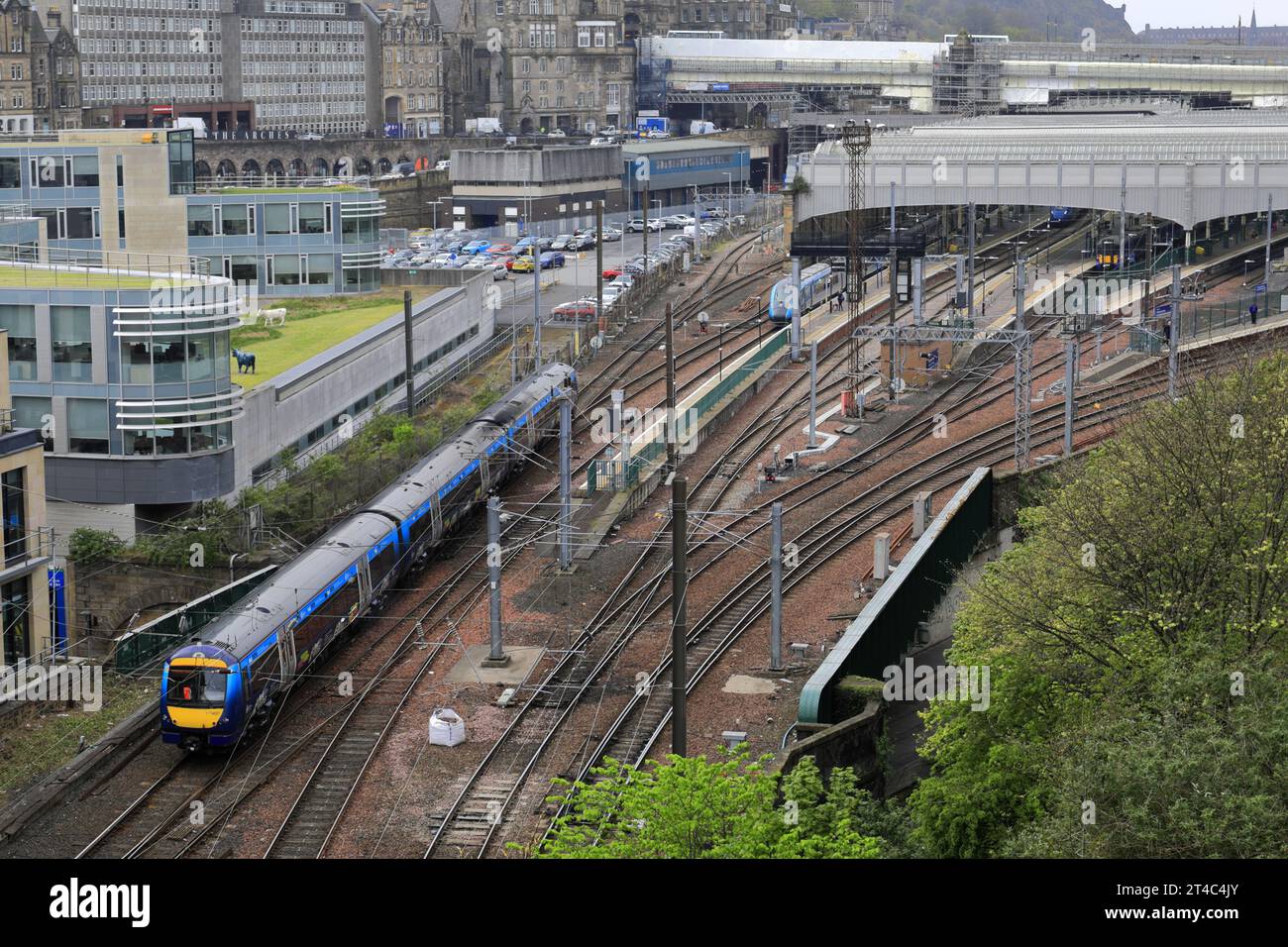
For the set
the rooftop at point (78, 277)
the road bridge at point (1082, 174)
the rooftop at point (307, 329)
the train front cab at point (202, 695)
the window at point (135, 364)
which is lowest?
the train front cab at point (202, 695)

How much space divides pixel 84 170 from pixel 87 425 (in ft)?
74.3

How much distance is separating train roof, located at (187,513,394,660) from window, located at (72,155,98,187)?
28.7m

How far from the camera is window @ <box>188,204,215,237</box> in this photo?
6097 centimetres

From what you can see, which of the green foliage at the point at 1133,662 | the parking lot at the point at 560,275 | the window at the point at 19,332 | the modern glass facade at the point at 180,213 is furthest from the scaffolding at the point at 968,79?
the green foliage at the point at 1133,662

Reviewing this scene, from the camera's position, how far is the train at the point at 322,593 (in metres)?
28.9

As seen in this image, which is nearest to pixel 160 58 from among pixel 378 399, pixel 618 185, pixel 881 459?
pixel 618 185

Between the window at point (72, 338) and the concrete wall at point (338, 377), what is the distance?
12.1 feet

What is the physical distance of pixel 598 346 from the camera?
64.7m

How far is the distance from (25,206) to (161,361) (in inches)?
900

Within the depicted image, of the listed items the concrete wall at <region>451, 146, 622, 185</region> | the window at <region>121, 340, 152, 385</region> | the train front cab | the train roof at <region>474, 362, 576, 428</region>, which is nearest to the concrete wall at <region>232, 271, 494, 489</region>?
the window at <region>121, 340, 152, 385</region>

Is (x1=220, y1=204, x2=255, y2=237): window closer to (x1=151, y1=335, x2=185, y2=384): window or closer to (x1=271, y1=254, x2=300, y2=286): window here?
(x1=271, y1=254, x2=300, y2=286): window

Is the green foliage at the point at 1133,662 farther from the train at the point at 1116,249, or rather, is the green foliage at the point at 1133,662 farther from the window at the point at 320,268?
the train at the point at 1116,249

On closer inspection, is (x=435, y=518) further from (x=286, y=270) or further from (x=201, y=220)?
(x=286, y=270)

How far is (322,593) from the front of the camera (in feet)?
108
